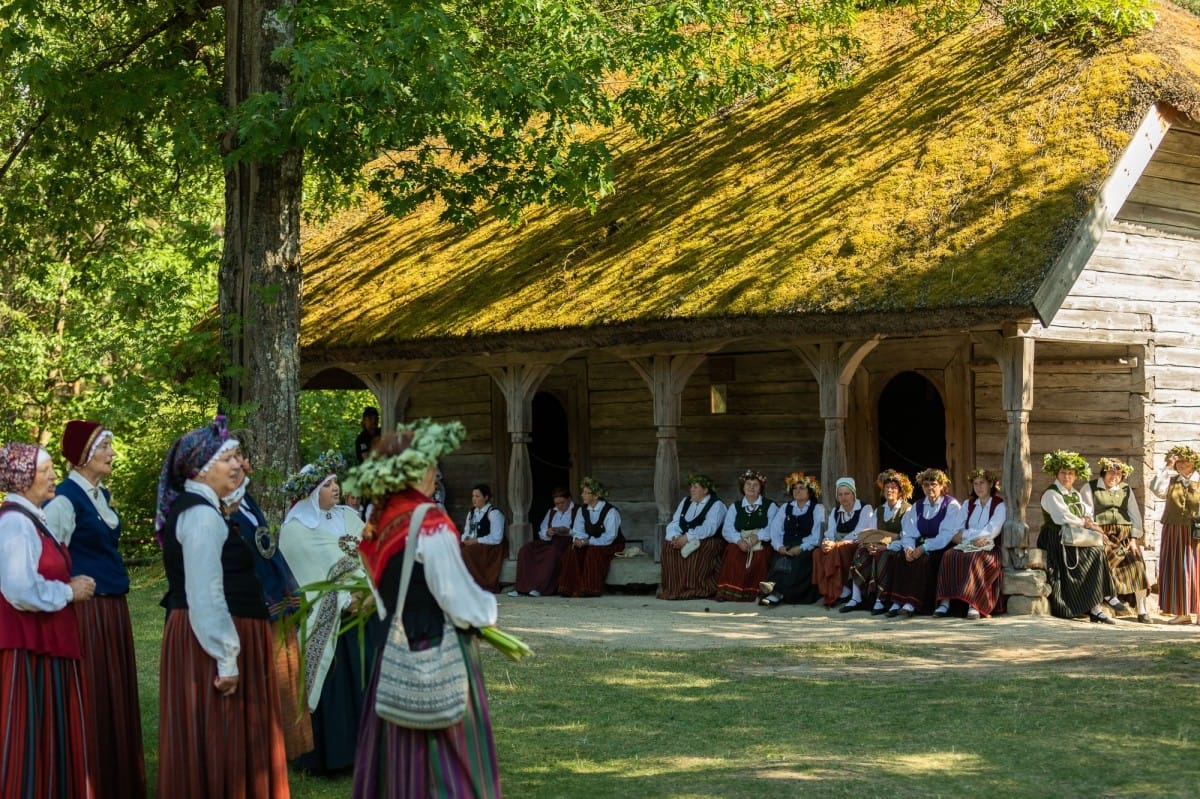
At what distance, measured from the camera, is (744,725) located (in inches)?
328

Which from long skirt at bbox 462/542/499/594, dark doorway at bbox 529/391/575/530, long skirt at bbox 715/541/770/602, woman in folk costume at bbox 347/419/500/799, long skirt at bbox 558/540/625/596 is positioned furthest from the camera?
dark doorway at bbox 529/391/575/530

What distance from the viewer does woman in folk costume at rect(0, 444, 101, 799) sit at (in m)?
5.98

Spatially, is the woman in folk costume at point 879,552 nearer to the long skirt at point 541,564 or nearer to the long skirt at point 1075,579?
the long skirt at point 1075,579

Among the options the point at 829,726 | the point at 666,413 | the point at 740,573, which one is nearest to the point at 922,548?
the point at 740,573

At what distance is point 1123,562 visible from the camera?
43.4 feet

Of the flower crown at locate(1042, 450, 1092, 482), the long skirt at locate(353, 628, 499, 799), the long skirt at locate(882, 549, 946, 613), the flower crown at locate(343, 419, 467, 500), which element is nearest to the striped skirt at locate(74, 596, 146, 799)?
the long skirt at locate(353, 628, 499, 799)

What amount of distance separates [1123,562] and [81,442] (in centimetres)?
965

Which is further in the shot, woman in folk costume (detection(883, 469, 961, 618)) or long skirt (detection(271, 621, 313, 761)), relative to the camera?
woman in folk costume (detection(883, 469, 961, 618))

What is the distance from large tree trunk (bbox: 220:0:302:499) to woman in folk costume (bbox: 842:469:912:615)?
5219 mm

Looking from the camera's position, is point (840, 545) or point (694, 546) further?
point (694, 546)

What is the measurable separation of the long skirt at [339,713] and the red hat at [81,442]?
59.2 inches

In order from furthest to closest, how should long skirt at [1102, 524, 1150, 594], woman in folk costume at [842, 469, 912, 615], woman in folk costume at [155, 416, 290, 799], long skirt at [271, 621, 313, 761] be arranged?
woman in folk costume at [842, 469, 912, 615] → long skirt at [1102, 524, 1150, 594] → long skirt at [271, 621, 313, 761] → woman in folk costume at [155, 416, 290, 799]

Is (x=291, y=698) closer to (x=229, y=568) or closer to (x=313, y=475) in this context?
(x=313, y=475)

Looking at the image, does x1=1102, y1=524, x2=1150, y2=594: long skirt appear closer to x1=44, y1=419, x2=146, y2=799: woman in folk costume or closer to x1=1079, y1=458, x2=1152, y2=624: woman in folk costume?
x1=1079, y1=458, x2=1152, y2=624: woman in folk costume
